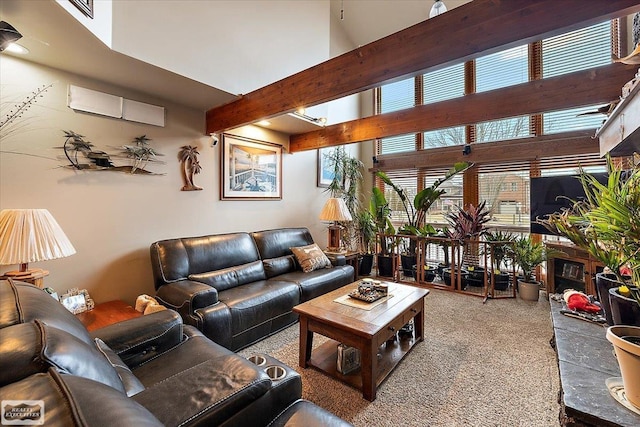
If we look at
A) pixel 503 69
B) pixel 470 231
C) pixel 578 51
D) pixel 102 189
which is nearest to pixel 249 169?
pixel 102 189

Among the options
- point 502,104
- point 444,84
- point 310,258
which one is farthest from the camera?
point 444,84

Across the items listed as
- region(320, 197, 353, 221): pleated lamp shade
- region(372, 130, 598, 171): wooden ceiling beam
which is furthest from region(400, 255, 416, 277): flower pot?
region(372, 130, 598, 171): wooden ceiling beam

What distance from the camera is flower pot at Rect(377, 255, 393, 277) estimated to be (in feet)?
16.2

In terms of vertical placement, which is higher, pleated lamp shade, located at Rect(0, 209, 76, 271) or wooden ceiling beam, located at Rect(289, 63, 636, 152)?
wooden ceiling beam, located at Rect(289, 63, 636, 152)

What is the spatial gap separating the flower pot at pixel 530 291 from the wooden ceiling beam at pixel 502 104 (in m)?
2.38

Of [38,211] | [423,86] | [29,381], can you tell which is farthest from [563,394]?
[423,86]

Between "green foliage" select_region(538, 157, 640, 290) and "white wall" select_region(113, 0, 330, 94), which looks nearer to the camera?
"green foliage" select_region(538, 157, 640, 290)

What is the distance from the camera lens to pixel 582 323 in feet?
5.10

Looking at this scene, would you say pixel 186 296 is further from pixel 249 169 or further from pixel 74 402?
pixel 249 169

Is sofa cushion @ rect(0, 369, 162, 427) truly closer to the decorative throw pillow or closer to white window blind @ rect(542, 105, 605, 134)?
the decorative throw pillow

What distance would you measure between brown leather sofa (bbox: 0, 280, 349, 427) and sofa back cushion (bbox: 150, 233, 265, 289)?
103 centimetres

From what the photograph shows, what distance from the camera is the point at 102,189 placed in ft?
8.55

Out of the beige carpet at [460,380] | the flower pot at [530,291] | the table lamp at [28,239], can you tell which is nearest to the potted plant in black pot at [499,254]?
the flower pot at [530,291]

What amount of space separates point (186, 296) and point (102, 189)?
4.49 ft
